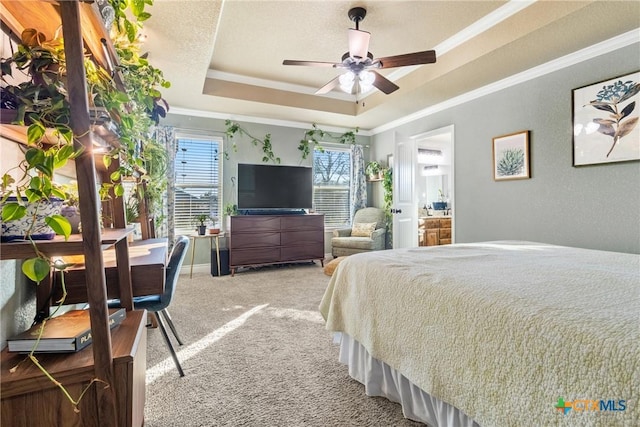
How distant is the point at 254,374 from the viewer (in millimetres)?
1871

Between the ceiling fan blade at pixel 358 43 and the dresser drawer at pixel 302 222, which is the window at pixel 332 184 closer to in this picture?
the dresser drawer at pixel 302 222

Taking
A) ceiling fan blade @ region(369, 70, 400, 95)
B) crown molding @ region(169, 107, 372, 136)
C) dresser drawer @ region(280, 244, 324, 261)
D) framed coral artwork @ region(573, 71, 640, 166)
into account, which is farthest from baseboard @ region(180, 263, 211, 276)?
framed coral artwork @ region(573, 71, 640, 166)

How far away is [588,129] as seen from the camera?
280 cm

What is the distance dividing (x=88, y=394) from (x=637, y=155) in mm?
3876

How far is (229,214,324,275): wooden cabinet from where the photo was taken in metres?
4.55

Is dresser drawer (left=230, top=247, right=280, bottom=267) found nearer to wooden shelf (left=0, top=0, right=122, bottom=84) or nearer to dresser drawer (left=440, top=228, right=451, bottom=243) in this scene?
dresser drawer (left=440, top=228, right=451, bottom=243)

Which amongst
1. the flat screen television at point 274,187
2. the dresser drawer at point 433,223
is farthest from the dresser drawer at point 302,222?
the dresser drawer at point 433,223

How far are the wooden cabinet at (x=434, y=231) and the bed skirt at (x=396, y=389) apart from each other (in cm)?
437

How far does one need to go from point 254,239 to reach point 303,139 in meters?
2.10

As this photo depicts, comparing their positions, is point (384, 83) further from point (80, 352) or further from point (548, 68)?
point (80, 352)

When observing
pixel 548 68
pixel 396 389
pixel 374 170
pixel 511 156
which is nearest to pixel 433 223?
pixel 374 170

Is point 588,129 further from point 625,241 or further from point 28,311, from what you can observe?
point 28,311

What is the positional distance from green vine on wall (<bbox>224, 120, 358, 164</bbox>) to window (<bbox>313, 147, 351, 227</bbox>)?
0.19 metres

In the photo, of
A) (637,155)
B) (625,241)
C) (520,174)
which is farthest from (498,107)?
(625,241)
